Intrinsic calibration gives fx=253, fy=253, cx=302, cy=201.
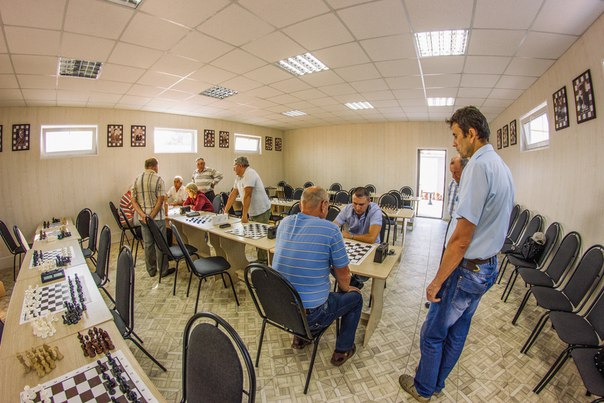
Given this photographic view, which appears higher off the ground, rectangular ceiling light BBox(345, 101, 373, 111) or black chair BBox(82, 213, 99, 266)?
rectangular ceiling light BBox(345, 101, 373, 111)

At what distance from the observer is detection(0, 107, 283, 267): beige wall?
4.66 metres

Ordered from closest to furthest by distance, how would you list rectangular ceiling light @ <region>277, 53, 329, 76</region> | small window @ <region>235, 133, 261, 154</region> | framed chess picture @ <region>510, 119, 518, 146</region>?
rectangular ceiling light @ <region>277, 53, 329, 76</region>, framed chess picture @ <region>510, 119, 518, 146</region>, small window @ <region>235, 133, 261, 154</region>

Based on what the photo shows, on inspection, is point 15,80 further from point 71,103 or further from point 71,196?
point 71,196

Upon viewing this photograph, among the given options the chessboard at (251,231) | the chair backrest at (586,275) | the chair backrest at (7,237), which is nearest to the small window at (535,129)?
the chair backrest at (586,275)

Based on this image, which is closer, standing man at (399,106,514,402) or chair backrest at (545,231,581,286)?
standing man at (399,106,514,402)

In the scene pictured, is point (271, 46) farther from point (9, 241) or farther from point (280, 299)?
point (9, 241)

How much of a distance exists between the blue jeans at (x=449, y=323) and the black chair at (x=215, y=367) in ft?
4.12

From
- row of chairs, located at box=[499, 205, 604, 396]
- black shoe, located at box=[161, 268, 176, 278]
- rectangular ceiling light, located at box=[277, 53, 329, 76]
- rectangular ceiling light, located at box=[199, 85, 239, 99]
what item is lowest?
black shoe, located at box=[161, 268, 176, 278]

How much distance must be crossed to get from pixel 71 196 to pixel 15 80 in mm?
2663

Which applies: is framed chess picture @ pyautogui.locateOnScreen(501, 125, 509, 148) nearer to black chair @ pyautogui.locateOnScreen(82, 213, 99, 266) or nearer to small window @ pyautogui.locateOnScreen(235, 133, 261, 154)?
small window @ pyautogui.locateOnScreen(235, 133, 261, 154)

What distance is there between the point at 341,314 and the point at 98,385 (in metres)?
1.49

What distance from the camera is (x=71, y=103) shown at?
16.0ft

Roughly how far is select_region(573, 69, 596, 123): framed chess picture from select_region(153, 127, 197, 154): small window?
756cm

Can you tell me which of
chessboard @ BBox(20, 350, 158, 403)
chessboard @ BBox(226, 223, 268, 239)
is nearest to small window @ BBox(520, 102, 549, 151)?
chessboard @ BBox(226, 223, 268, 239)
